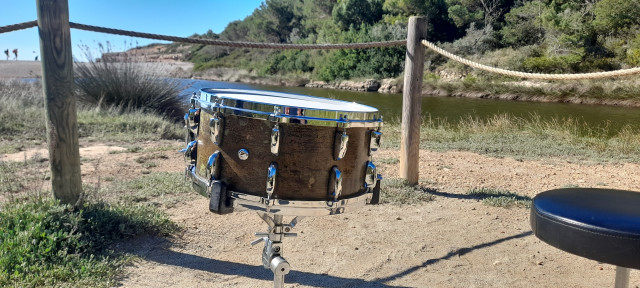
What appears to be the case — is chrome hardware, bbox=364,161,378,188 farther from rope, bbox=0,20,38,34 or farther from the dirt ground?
rope, bbox=0,20,38,34

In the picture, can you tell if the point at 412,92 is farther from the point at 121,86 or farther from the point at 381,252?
the point at 121,86

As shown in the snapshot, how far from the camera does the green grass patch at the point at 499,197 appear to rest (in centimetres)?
386

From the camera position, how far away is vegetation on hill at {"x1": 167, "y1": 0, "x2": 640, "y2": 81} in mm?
27859

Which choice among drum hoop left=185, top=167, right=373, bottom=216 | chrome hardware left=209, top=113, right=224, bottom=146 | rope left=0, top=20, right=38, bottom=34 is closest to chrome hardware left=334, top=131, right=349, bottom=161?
drum hoop left=185, top=167, right=373, bottom=216

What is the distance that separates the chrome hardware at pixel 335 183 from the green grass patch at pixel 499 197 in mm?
2334

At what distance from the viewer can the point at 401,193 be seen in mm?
4078

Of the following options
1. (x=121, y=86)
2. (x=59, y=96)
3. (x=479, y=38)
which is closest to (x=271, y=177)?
(x=59, y=96)

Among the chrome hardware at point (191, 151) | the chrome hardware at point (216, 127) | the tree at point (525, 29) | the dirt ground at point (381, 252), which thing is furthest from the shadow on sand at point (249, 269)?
the tree at point (525, 29)

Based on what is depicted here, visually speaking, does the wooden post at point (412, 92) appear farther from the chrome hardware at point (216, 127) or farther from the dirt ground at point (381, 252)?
the chrome hardware at point (216, 127)

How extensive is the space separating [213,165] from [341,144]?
0.52m

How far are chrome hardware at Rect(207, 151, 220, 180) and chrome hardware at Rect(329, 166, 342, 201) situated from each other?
0.47 m

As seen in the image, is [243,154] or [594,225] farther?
[243,154]

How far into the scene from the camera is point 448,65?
1265 inches

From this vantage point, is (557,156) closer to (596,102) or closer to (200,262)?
(200,262)
